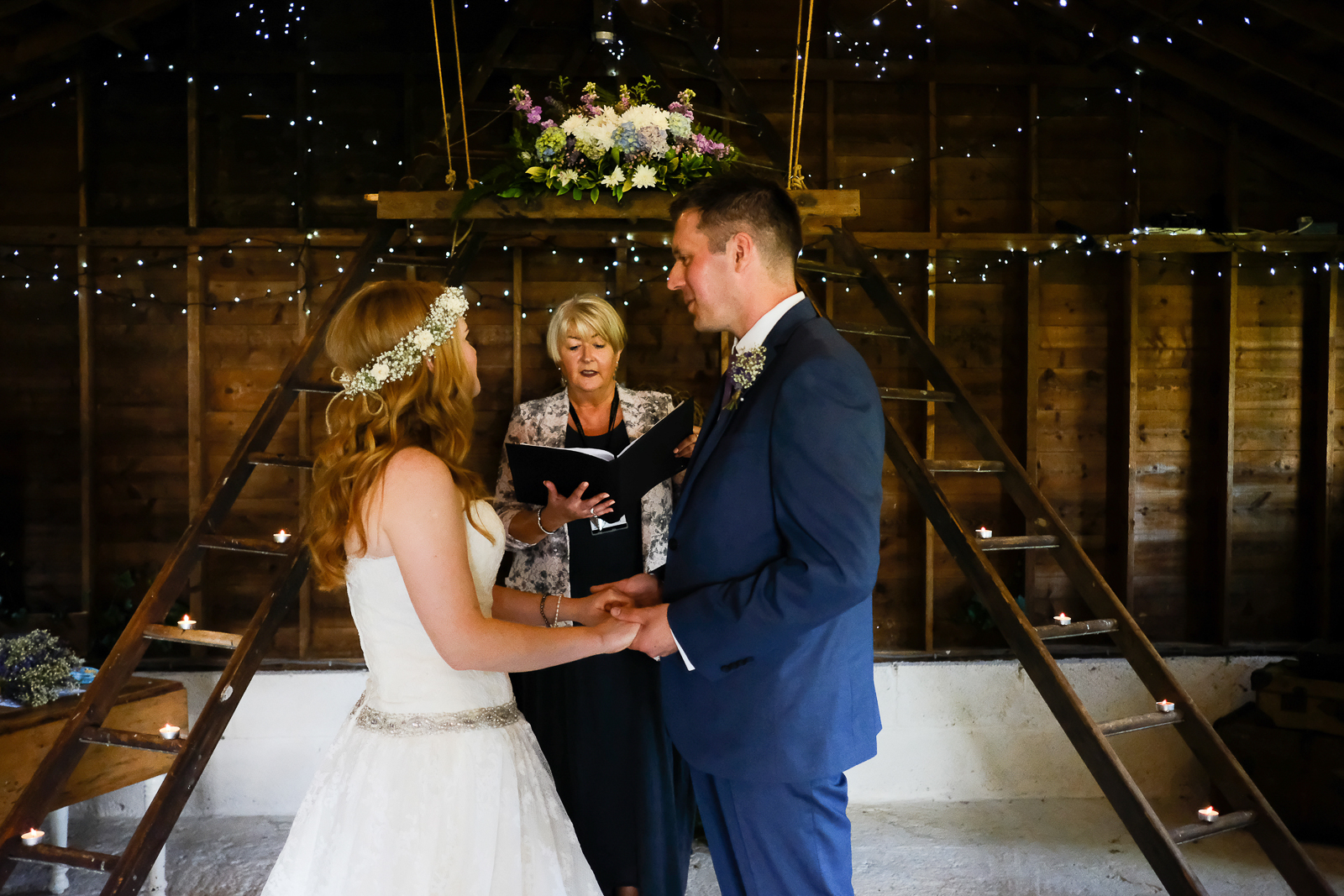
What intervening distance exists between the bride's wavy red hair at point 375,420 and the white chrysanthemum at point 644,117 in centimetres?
142

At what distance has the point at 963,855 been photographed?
11.8ft

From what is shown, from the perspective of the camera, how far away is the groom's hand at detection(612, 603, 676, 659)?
180 centimetres

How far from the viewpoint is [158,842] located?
8.28ft

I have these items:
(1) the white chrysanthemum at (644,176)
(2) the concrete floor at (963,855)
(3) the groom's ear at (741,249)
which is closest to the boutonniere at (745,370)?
(3) the groom's ear at (741,249)

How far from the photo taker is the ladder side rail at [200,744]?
8.00 feet

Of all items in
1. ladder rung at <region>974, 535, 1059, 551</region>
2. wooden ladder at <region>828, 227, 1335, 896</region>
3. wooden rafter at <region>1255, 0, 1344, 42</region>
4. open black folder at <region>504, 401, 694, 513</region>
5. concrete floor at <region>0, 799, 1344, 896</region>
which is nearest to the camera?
open black folder at <region>504, 401, 694, 513</region>

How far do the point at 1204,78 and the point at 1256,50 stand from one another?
1.41ft

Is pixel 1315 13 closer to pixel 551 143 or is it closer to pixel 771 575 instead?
pixel 551 143

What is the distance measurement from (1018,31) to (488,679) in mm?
4556

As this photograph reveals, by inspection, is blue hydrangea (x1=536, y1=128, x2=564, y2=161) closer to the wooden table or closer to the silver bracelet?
the silver bracelet

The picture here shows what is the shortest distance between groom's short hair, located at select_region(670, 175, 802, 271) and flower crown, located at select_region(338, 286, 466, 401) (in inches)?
22.1

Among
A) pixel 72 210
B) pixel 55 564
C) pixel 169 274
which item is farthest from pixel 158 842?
pixel 72 210

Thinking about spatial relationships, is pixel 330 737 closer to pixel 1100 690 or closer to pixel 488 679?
pixel 488 679

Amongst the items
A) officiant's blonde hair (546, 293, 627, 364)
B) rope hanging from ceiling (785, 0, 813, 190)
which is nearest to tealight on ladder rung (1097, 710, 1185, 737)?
officiant's blonde hair (546, 293, 627, 364)
